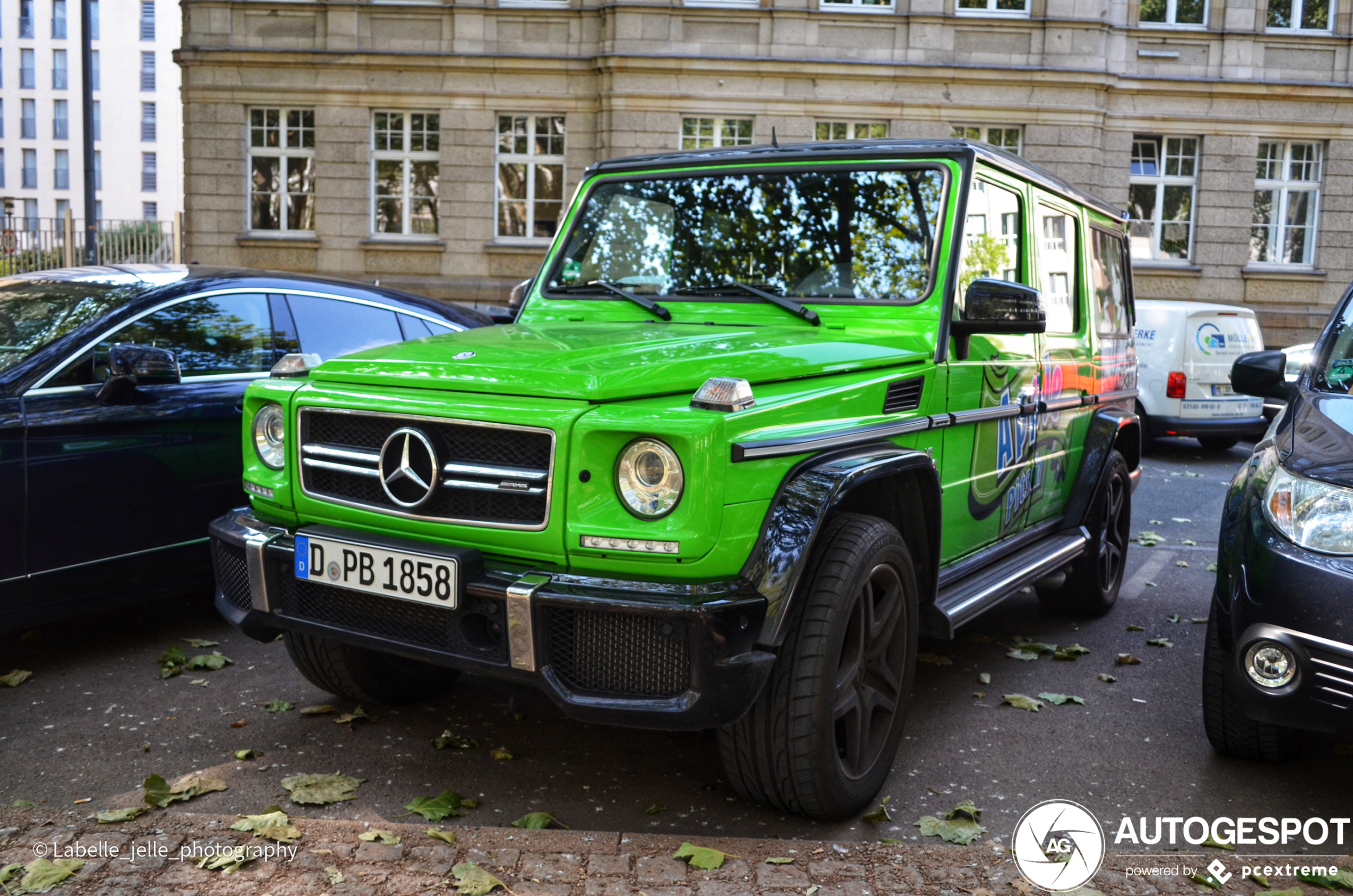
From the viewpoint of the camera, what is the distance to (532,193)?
72.0ft

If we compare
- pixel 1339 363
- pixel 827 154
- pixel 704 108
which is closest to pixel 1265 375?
pixel 1339 363

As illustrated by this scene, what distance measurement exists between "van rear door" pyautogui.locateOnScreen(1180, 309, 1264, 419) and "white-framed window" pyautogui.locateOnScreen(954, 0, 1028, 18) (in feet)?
35.0

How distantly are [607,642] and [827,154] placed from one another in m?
2.30

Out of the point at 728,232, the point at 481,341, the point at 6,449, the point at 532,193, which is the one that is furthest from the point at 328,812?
the point at 532,193

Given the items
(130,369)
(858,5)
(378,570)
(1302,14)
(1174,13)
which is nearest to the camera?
(378,570)

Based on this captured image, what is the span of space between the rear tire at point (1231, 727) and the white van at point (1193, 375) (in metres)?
9.53

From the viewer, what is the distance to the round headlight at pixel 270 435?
11.9 feet

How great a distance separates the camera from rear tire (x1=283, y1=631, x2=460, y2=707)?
13.2ft

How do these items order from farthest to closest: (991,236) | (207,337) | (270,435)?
(207,337) → (991,236) → (270,435)

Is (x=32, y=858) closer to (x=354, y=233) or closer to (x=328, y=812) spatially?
(x=328, y=812)

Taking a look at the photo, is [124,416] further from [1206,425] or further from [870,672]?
[1206,425]

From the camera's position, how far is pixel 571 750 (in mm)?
3908

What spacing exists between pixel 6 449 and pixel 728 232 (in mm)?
2858

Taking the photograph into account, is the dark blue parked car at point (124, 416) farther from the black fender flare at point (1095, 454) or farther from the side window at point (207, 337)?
the black fender flare at point (1095, 454)
